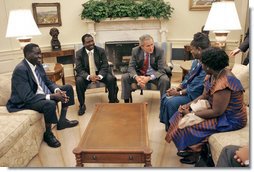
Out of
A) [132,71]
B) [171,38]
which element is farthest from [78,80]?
[171,38]

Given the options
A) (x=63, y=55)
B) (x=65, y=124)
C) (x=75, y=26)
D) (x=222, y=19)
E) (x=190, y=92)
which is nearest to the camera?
(x=222, y=19)

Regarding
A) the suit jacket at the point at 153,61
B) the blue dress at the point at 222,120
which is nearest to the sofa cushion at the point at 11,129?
the blue dress at the point at 222,120

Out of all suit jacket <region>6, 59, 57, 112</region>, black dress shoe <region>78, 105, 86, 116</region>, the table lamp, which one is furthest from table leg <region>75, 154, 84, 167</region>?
the table lamp

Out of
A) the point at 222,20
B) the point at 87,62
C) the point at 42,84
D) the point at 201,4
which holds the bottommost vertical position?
the point at 42,84

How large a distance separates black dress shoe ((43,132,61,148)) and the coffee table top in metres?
0.42

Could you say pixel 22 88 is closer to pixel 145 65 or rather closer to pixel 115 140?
pixel 115 140

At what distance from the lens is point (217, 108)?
55.8 inches

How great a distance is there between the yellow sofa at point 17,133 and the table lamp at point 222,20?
149 centimetres

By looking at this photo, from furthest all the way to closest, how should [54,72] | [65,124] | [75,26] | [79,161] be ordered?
[75,26], [54,72], [65,124], [79,161]

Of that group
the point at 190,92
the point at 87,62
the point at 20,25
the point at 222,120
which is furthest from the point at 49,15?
the point at 222,120

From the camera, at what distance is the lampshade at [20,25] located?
2314mm

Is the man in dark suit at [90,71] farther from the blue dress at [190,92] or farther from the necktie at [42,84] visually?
the blue dress at [190,92]

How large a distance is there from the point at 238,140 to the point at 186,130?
0.31 m

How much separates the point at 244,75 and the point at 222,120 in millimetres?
407
